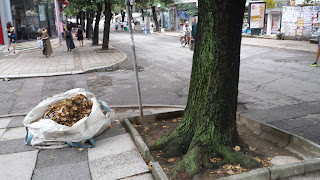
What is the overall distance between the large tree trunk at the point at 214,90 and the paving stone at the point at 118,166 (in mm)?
452

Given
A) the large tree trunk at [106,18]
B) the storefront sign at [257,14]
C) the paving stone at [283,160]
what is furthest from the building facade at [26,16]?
the paving stone at [283,160]

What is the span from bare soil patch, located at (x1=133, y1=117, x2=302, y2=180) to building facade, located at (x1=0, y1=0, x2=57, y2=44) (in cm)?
2220

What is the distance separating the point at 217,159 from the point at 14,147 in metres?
3.35

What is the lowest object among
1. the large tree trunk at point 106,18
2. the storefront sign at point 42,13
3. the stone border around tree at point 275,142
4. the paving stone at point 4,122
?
the paving stone at point 4,122

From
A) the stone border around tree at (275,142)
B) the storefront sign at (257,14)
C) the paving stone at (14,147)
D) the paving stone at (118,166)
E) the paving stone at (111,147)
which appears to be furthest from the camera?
the storefront sign at (257,14)

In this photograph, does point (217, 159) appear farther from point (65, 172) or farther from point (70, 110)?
point (70, 110)

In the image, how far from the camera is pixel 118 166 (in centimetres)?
419

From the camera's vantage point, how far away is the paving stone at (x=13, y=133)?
17.9 ft

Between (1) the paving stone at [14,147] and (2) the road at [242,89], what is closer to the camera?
(1) the paving stone at [14,147]

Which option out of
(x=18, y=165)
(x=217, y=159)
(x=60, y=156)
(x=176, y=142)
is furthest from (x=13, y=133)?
(x=217, y=159)

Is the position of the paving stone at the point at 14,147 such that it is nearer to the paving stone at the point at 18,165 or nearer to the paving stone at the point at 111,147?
the paving stone at the point at 18,165

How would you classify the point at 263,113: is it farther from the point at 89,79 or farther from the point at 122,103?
the point at 89,79

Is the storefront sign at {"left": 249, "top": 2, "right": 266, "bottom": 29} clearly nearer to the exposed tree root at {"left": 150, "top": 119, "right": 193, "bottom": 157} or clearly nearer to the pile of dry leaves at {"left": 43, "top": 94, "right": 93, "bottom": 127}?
the pile of dry leaves at {"left": 43, "top": 94, "right": 93, "bottom": 127}

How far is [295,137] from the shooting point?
444cm
